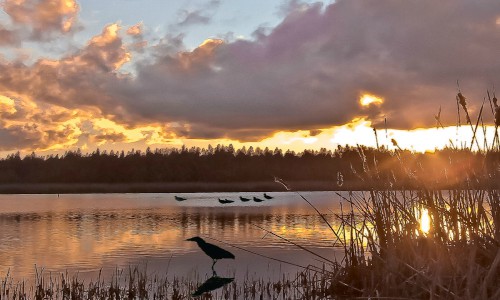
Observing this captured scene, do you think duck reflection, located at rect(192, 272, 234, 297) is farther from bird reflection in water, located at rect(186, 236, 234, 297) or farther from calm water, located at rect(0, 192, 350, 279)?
calm water, located at rect(0, 192, 350, 279)

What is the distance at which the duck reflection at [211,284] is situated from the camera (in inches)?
454

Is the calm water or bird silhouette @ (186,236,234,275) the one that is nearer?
bird silhouette @ (186,236,234,275)

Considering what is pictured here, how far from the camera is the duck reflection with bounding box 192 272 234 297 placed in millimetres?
11523

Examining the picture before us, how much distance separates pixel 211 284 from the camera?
1271 cm

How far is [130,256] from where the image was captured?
63.9 feet

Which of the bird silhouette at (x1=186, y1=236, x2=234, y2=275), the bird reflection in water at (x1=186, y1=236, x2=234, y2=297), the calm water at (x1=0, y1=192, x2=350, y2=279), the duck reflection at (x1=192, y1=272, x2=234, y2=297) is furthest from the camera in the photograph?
the calm water at (x1=0, y1=192, x2=350, y2=279)

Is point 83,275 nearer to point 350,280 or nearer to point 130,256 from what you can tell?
point 130,256

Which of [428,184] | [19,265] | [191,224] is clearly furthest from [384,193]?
[191,224]

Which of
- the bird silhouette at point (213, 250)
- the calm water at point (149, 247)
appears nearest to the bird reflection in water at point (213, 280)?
the bird silhouette at point (213, 250)

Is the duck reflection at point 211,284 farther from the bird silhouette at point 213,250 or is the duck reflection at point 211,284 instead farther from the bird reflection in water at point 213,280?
the bird silhouette at point 213,250

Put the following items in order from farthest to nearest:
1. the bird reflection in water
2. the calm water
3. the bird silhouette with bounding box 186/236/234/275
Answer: the calm water, the bird silhouette with bounding box 186/236/234/275, the bird reflection in water

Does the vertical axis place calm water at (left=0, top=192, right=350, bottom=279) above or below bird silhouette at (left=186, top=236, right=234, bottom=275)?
below

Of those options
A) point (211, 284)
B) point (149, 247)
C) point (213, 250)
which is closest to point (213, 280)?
point (211, 284)

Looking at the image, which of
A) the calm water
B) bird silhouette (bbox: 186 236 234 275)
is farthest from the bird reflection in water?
the calm water
